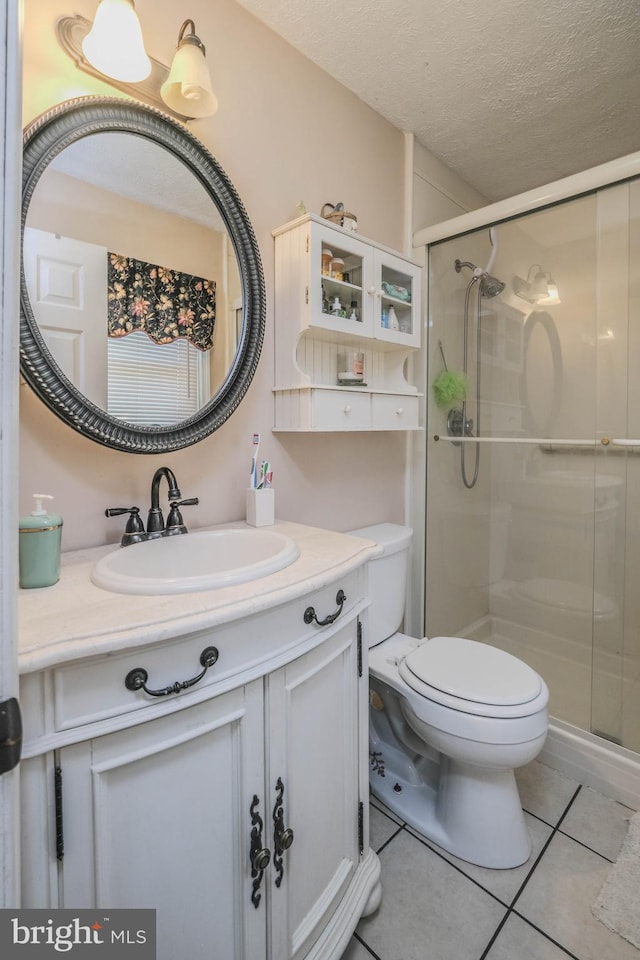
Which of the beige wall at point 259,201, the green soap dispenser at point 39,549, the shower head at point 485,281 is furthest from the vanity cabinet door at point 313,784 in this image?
the shower head at point 485,281

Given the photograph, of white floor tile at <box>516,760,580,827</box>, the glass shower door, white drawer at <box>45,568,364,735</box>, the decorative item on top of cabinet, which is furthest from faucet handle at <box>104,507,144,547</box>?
white floor tile at <box>516,760,580,827</box>

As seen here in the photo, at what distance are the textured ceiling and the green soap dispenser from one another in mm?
1576

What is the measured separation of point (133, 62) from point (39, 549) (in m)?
1.05

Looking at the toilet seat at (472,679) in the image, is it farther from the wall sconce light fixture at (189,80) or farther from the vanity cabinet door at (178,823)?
the wall sconce light fixture at (189,80)

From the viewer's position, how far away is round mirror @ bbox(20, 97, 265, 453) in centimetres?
96

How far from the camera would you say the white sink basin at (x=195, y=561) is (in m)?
0.79

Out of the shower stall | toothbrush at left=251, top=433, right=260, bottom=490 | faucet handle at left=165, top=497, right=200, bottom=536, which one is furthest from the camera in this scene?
the shower stall

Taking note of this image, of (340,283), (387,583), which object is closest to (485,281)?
(340,283)

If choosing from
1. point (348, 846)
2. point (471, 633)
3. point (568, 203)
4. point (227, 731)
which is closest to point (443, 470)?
point (471, 633)

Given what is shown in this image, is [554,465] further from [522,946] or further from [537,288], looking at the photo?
[522,946]

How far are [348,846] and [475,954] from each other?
370 millimetres

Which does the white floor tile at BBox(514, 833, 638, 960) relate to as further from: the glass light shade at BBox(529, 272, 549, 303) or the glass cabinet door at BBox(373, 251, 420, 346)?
the glass light shade at BBox(529, 272, 549, 303)

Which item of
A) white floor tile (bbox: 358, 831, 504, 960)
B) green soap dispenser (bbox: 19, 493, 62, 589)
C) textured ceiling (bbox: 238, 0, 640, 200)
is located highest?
A: textured ceiling (bbox: 238, 0, 640, 200)

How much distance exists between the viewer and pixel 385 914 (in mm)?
1155
